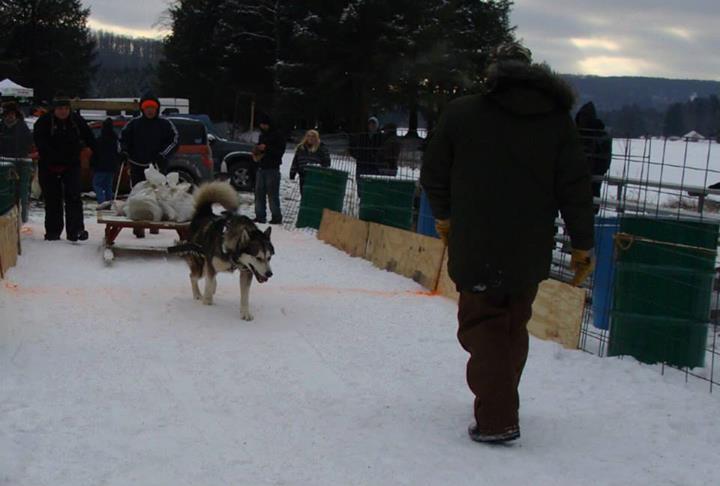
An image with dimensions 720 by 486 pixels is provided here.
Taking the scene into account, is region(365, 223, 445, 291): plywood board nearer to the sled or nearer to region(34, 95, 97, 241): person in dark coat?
the sled

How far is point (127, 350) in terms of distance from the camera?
595 centimetres

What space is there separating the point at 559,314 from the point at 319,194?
7.21 m

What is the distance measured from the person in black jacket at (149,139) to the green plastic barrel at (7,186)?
174cm

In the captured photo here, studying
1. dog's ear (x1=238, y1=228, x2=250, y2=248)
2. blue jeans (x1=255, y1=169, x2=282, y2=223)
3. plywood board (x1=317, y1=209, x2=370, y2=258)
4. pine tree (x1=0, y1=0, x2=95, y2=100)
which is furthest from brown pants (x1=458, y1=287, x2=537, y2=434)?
pine tree (x1=0, y1=0, x2=95, y2=100)

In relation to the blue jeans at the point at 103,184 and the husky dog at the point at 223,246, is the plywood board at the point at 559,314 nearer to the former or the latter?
the husky dog at the point at 223,246

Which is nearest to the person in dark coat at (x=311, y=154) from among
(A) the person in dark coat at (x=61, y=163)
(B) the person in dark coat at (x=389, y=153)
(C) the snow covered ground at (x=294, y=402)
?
(B) the person in dark coat at (x=389, y=153)

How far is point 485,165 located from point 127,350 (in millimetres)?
3003

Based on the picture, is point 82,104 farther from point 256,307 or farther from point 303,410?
point 303,410

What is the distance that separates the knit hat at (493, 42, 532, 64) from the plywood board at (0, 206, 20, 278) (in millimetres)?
5491

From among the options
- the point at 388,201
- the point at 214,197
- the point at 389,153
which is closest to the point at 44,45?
the point at 389,153

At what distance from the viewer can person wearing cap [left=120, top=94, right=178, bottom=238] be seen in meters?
11.1

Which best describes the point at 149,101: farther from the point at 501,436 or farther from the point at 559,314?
the point at 501,436

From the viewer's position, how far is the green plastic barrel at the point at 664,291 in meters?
5.94

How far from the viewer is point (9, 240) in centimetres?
877
